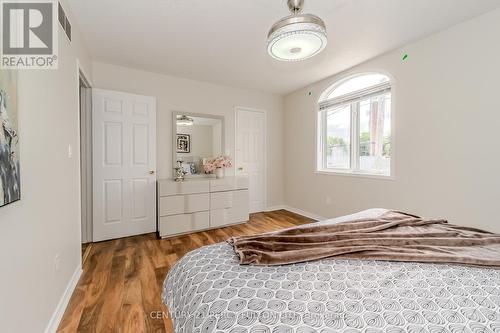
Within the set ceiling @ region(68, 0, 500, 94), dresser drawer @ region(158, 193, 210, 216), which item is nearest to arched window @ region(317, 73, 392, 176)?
ceiling @ region(68, 0, 500, 94)

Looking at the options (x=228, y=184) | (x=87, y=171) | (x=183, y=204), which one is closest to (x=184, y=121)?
(x=228, y=184)

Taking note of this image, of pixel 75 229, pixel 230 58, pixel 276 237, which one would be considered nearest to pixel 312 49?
pixel 276 237

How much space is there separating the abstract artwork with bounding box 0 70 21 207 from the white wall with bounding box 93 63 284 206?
7.66 feet

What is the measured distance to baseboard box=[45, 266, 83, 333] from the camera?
4.45 feet

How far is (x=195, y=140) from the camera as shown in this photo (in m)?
3.65

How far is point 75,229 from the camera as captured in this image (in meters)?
1.98

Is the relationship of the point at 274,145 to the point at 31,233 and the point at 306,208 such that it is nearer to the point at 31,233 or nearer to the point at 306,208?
the point at 306,208

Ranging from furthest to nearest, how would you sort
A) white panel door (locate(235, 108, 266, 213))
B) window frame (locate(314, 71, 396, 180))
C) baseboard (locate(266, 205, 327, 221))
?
white panel door (locate(235, 108, 266, 213))
baseboard (locate(266, 205, 327, 221))
window frame (locate(314, 71, 396, 180))

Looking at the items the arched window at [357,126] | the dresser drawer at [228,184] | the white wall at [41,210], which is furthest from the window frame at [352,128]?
the white wall at [41,210]

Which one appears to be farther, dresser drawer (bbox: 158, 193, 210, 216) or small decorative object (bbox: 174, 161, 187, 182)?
small decorative object (bbox: 174, 161, 187, 182)

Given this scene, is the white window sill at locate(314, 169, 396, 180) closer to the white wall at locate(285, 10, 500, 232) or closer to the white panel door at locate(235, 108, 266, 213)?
the white wall at locate(285, 10, 500, 232)

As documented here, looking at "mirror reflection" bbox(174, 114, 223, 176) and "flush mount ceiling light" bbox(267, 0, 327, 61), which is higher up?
"flush mount ceiling light" bbox(267, 0, 327, 61)

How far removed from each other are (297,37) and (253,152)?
120 inches

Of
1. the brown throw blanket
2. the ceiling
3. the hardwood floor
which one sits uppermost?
the ceiling
